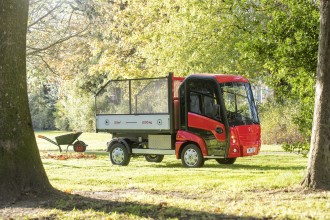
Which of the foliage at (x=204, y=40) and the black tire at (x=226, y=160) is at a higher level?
the foliage at (x=204, y=40)

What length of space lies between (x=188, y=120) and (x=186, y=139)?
541 mm

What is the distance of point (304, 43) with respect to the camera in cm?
1202

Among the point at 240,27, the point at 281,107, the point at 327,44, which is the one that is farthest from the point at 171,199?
the point at 281,107

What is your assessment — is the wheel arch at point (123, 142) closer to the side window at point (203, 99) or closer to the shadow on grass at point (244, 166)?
the shadow on grass at point (244, 166)

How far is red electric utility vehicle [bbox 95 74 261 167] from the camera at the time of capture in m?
16.3

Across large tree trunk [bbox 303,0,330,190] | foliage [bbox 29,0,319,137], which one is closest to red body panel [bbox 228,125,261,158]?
foliage [bbox 29,0,319,137]

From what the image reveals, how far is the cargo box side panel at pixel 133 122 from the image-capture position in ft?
55.8

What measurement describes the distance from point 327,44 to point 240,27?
15054mm

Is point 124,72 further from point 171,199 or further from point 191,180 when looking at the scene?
point 171,199

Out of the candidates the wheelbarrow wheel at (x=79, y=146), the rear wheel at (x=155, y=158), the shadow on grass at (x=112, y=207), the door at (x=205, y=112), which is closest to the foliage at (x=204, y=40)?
the door at (x=205, y=112)

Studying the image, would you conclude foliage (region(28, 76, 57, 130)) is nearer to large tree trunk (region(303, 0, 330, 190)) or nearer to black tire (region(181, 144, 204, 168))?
black tire (region(181, 144, 204, 168))

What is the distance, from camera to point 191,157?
54.6 feet

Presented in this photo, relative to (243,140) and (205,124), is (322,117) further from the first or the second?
(205,124)

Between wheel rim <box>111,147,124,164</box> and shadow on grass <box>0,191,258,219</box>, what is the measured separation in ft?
27.1
